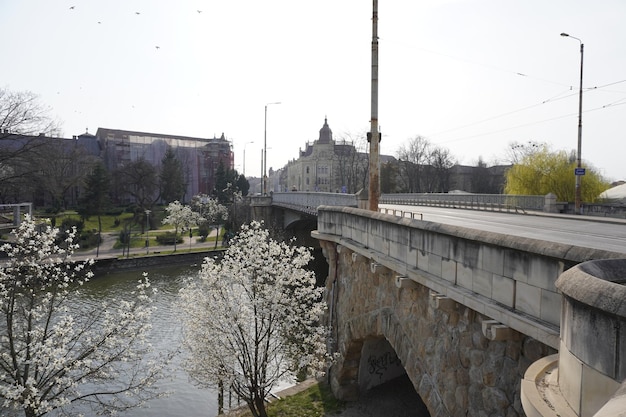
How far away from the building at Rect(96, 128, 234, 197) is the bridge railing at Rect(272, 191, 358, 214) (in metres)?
46.0

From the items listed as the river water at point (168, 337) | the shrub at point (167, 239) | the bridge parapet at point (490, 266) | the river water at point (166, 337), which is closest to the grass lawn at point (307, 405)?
the river water at point (168, 337)

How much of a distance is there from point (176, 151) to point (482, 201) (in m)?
72.7

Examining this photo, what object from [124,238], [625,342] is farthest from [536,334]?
[124,238]

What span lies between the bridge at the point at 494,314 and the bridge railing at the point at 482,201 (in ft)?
52.3

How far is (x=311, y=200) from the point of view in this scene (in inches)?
1252

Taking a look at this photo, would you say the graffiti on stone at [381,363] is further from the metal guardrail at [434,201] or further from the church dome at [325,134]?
the church dome at [325,134]

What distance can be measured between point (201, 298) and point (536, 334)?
1156 cm

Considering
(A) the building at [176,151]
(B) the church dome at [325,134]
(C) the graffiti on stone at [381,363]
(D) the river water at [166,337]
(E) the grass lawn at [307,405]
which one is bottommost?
(D) the river water at [166,337]

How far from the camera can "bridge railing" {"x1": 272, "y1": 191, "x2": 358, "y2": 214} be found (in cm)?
2397

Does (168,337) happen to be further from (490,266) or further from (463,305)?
(490,266)

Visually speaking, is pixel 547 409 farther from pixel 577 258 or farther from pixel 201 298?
pixel 201 298

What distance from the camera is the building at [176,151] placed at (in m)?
85.2

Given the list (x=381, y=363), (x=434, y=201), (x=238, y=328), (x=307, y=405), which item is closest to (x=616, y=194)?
(x=434, y=201)

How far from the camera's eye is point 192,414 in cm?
1501
